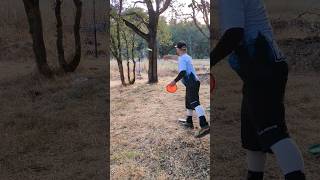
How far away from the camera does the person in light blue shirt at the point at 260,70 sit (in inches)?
80.0

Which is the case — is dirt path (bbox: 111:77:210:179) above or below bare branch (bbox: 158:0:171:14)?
below

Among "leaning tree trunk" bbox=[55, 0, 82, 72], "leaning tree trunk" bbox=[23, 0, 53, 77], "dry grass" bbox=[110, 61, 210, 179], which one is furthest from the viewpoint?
"leaning tree trunk" bbox=[55, 0, 82, 72]

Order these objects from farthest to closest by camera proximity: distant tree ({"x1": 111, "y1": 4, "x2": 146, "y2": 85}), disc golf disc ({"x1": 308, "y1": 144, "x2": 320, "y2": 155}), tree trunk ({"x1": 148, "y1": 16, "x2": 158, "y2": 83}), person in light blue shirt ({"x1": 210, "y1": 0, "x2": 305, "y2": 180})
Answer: tree trunk ({"x1": 148, "y1": 16, "x2": 158, "y2": 83}), distant tree ({"x1": 111, "y1": 4, "x2": 146, "y2": 85}), disc golf disc ({"x1": 308, "y1": 144, "x2": 320, "y2": 155}), person in light blue shirt ({"x1": 210, "y1": 0, "x2": 305, "y2": 180})

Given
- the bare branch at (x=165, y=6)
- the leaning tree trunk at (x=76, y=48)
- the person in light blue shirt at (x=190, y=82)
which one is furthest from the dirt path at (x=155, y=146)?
the bare branch at (x=165, y=6)

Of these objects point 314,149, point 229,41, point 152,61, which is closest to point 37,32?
point 152,61

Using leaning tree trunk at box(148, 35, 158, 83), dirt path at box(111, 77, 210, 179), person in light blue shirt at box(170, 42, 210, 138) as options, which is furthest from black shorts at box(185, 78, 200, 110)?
leaning tree trunk at box(148, 35, 158, 83)

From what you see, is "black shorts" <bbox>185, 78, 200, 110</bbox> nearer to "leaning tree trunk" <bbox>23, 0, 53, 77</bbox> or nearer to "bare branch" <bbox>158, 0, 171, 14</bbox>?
"leaning tree trunk" <bbox>23, 0, 53, 77</bbox>

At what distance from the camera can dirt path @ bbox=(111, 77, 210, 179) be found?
3.90 m

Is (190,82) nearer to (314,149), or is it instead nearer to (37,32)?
(314,149)

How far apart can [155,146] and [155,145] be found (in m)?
0.06

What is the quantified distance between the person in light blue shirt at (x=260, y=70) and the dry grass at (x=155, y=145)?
1.74 metres

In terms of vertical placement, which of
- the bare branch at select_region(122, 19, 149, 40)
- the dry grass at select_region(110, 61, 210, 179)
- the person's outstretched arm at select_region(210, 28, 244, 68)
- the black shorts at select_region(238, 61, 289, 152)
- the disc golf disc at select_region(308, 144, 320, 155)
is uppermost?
the bare branch at select_region(122, 19, 149, 40)

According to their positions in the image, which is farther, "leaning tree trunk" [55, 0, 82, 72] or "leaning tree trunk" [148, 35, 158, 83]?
"leaning tree trunk" [148, 35, 158, 83]

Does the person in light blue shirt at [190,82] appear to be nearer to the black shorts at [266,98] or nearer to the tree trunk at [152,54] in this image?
the black shorts at [266,98]
